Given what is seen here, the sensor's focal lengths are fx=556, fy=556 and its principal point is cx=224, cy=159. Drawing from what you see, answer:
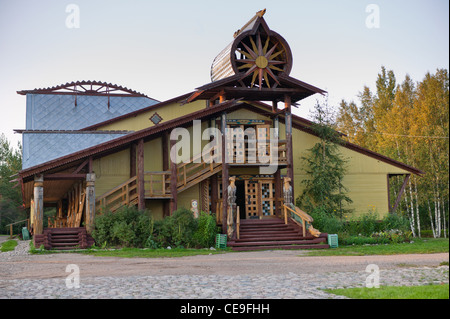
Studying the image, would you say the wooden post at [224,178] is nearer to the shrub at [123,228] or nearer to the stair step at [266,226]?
the stair step at [266,226]

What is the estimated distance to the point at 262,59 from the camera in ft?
83.2

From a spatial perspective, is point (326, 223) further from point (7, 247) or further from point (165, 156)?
point (7, 247)

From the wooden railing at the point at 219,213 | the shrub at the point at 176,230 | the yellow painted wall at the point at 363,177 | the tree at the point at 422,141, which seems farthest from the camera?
the tree at the point at 422,141

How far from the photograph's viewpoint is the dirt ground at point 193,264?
1372cm

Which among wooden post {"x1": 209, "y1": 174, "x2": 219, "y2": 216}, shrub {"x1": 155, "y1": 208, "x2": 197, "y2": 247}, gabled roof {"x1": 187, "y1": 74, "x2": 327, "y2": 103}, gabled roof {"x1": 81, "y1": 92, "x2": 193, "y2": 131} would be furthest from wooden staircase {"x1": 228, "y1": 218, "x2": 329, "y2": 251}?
gabled roof {"x1": 81, "y1": 92, "x2": 193, "y2": 131}

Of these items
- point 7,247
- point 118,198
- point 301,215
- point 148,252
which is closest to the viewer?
point 148,252

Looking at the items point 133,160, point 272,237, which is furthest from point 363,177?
point 133,160

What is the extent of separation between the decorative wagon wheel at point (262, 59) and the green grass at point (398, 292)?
15857 mm

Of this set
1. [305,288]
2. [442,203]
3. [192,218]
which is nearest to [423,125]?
[442,203]

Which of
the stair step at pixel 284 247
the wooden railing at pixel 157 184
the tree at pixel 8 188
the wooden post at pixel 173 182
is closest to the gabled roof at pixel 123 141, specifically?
the wooden post at pixel 173 182

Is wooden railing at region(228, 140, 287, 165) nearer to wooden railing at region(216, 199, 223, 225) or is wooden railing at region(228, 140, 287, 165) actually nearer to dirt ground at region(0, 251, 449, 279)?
wooden railing at region(216, 199, 223, 225)

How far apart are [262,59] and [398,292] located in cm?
1704

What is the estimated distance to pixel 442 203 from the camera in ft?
123

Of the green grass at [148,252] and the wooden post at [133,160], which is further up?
the wooden post at [133,160]
